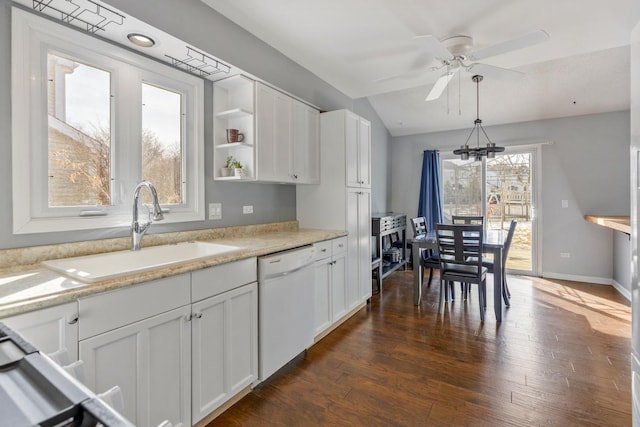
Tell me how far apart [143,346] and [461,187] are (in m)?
5.26

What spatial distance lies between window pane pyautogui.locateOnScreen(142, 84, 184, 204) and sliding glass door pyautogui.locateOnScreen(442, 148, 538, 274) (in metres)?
4.65

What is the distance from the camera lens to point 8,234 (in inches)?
58.0

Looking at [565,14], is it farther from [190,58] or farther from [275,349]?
[275,349]

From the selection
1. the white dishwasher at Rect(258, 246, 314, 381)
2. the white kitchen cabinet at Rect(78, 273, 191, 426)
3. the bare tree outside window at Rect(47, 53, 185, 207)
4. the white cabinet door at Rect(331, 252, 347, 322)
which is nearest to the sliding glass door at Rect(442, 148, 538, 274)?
the white cabinet door at Rect(331, 252, 347, 322)

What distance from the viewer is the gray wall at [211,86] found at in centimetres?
146

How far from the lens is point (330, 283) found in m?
2.82

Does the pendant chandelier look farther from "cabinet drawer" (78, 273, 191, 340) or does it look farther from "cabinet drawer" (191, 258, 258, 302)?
"cabinet drawer" (78, 273, 191, 340)

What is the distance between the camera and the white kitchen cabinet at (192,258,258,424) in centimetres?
160

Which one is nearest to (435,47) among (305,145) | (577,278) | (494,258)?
(305,145)

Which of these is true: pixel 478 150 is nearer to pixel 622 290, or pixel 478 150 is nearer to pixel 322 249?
pixel 322 249

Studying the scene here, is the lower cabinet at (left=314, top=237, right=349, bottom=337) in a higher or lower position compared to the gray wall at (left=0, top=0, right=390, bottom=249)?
lower

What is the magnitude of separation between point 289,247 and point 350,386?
3.31 ft

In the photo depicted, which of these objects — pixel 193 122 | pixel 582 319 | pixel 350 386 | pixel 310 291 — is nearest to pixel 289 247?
pixel 310 291

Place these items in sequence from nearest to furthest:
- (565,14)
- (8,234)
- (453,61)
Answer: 1. (8,234)
2. (565,14)
3. (453,61)
